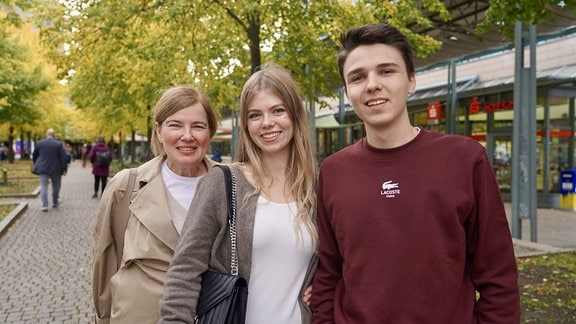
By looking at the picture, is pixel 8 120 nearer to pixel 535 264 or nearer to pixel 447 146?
pixel 535 264

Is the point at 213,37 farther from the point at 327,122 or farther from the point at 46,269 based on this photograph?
the point at 327,122

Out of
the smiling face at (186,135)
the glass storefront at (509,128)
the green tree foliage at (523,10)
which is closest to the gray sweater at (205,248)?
the smiling face at (186,135)

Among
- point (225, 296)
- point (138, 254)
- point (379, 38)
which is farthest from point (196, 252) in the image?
point (379, 38)

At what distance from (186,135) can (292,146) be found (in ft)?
1.79

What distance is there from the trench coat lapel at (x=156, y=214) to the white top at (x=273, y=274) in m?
0.49

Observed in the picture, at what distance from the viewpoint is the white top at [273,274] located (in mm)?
2080

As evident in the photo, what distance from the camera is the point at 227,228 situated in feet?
6.81

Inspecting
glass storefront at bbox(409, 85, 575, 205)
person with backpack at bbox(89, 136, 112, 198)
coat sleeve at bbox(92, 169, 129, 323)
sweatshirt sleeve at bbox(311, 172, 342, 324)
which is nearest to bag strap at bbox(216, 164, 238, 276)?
sweatshirt sleeve at bbox(311, 172, 342, 324)

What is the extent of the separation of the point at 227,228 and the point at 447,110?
60.0 feet

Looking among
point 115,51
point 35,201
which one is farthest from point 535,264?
point 35,201

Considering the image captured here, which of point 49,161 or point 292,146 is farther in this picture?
point 49,161

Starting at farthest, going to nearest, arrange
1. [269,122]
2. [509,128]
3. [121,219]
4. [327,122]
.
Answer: [327,122]
[509,128]
[121,219]
[269,122]

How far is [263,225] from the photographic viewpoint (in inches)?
82.4

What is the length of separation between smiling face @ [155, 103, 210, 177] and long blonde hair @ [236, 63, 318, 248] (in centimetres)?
27
